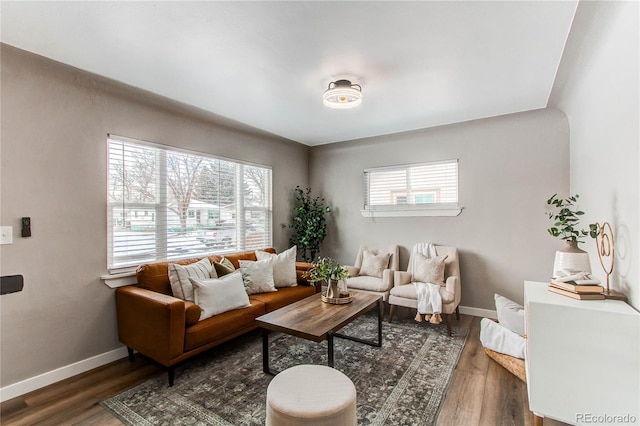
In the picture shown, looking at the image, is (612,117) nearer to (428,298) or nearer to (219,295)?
(428,298)

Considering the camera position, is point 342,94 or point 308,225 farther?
point 308,225

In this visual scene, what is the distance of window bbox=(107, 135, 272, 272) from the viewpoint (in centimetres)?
291

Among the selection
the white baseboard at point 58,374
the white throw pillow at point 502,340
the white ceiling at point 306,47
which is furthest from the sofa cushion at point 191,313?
the white throw pillow at point 502,340

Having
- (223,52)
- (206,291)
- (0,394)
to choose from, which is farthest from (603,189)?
(0,394)

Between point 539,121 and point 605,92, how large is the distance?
164 cm

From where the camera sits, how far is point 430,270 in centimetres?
374

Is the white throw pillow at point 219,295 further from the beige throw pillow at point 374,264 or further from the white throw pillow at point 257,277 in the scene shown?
the beige throw pillow at point 374,264

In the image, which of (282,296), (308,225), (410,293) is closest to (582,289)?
(410,293)

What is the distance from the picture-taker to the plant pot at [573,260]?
2018 mm

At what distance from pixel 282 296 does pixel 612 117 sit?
314 cm

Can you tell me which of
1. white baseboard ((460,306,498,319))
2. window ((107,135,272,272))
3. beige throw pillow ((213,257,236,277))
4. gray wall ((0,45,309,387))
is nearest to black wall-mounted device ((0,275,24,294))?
gray wall ((0,45,309,387))

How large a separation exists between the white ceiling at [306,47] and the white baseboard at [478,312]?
2566 mm

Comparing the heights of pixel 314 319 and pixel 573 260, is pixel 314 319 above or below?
below

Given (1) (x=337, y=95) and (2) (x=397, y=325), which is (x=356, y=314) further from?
(1) (x=337, y=95)
